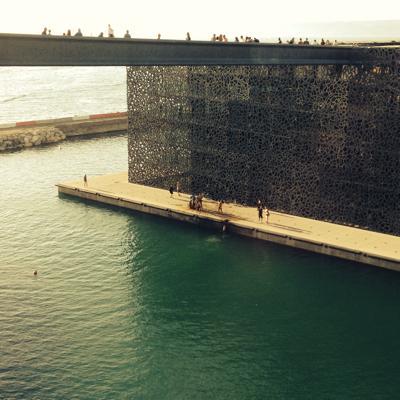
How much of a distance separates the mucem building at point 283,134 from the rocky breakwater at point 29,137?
2943cm

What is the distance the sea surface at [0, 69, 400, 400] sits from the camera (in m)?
28.9

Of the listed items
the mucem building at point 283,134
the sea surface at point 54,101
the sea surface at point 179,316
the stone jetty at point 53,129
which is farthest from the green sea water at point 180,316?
the sea surface at point 54,101

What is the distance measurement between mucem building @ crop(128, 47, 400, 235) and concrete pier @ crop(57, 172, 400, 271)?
1.37 m

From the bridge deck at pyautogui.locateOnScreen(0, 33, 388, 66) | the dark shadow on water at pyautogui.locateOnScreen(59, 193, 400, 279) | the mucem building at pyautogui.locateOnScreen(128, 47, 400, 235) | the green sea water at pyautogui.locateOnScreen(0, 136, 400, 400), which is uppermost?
the bridge deck at pyautogui.locateOnScreen(0, 33, 388, 66)

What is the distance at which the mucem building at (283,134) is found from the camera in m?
44.4

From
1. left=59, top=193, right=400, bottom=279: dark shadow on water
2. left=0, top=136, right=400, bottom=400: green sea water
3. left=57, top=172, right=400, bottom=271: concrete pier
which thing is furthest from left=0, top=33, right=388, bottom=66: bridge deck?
left=0, top=136, right=400, bottom=400: green sea water

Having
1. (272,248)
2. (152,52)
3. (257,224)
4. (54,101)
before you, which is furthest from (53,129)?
(54,101)

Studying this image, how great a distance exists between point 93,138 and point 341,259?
5609 cm

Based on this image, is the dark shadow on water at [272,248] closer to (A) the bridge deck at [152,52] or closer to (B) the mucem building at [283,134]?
(B) the mucem building at [283,134]

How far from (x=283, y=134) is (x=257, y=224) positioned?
7207 millimetres

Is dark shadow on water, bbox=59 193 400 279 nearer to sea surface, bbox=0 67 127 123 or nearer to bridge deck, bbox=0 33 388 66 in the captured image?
bridge deck, bbox=0 33 388 66

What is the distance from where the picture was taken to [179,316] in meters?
35.3

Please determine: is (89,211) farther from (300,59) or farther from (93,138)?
(93,138)

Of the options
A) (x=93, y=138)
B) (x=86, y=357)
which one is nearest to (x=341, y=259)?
(x=86, y=357)
